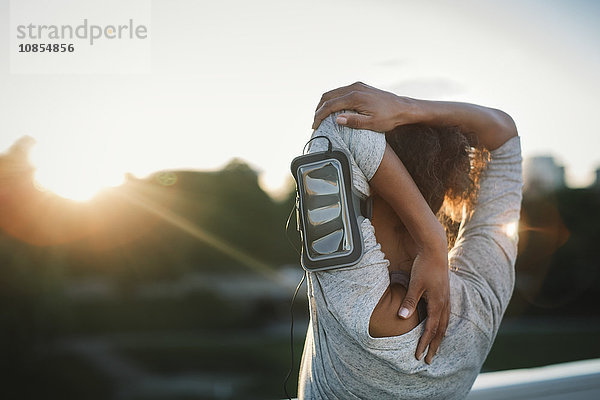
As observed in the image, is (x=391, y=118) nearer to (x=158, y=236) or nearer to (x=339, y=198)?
(x=339, y=198)

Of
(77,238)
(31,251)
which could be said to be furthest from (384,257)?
(77,238)

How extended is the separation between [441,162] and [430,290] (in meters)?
0.33

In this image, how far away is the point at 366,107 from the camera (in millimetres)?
1156

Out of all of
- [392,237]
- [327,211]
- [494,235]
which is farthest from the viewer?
[494,235]

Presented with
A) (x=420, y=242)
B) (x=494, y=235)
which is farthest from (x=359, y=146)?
(x=494, y=235)

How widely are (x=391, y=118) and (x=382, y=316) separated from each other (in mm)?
424

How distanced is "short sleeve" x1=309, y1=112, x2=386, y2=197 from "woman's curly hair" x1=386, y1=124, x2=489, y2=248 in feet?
0.56

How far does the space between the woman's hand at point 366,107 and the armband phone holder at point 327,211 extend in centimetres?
7

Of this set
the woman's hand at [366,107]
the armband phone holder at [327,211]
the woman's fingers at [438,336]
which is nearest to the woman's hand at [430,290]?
the woman's fingers at [438,336]

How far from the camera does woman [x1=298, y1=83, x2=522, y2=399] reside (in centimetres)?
115

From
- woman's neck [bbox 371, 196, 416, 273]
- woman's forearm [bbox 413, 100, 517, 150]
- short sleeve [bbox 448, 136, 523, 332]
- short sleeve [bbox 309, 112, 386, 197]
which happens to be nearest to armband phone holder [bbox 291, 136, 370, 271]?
short sleeve [bbox 309, 112, 386, 197]

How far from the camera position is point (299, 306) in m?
19.9

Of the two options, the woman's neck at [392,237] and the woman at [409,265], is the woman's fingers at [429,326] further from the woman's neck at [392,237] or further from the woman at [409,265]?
the woman's neck at [392,237]

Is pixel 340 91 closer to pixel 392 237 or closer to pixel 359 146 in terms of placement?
pixel 359 146
